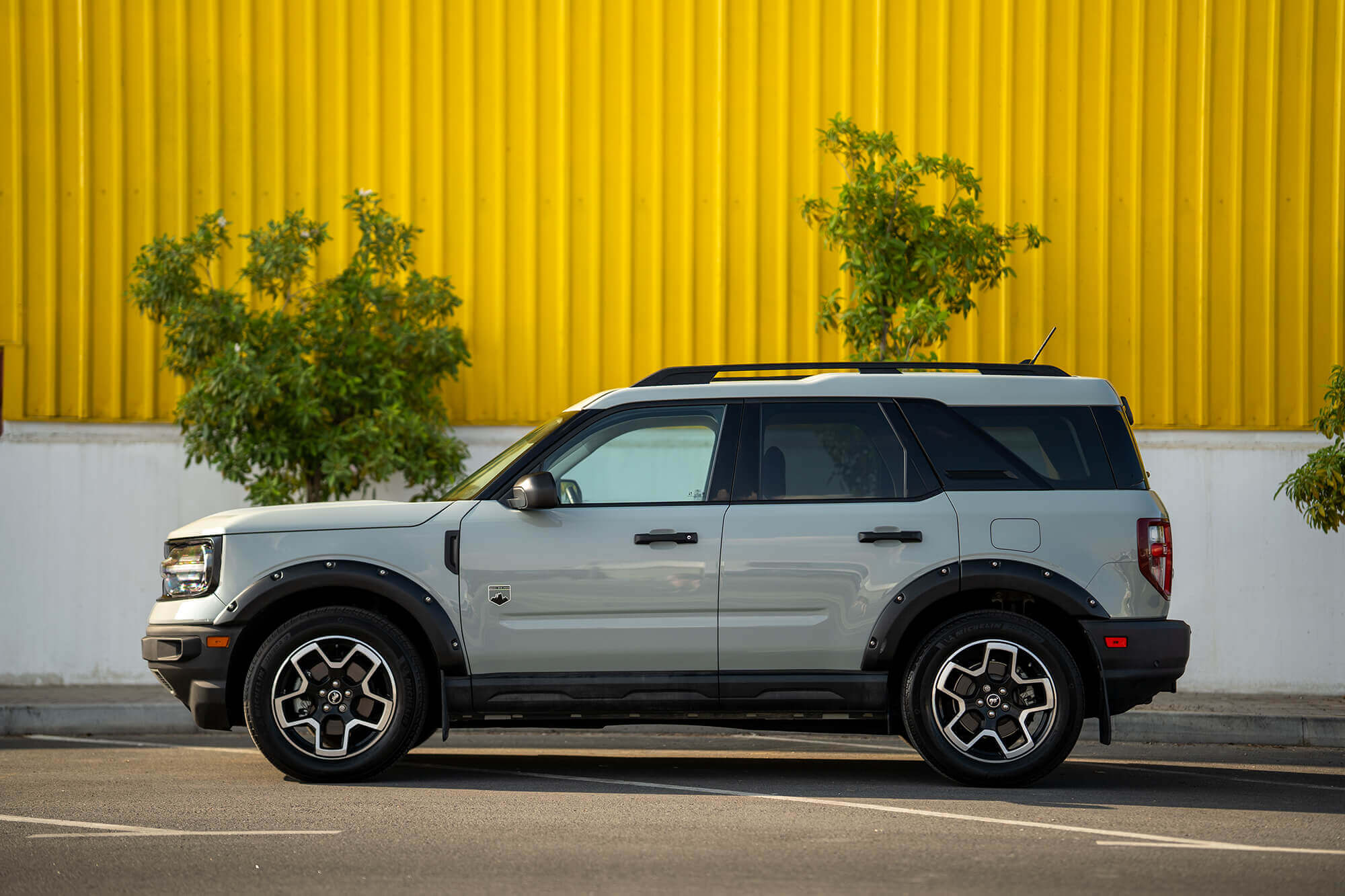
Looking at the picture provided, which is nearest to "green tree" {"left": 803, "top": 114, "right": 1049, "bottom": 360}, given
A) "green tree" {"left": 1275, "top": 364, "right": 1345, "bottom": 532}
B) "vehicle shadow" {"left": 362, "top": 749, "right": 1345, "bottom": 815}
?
"green tree" {"left": 1275, "top": 364, "right": 1345, "bottom": 532}

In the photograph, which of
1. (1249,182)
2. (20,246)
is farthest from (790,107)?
(20,246)

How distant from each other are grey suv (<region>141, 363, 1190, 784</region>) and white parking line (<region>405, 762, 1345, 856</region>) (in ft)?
1.20

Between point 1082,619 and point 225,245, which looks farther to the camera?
point 225,245

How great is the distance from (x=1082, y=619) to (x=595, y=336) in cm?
649

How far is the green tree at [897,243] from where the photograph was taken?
34.3 ft

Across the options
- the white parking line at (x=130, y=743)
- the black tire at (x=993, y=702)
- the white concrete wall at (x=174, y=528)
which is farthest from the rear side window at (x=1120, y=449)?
the white concrete wall at (x=174, y=528)

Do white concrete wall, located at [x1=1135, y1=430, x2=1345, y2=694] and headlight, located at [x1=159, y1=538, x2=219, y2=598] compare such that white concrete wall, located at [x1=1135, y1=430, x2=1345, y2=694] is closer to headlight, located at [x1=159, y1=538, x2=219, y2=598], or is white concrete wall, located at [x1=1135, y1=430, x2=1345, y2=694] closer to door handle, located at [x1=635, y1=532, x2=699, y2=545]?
door handle, located at [x1=635, y1=532, x2=699, y2=545]

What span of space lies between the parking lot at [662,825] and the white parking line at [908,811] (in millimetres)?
18

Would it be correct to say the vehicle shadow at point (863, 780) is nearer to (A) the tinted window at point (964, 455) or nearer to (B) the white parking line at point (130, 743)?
(B) the white parking line at point (130, 743)

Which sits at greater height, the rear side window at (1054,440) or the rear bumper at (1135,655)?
the rear side window at (1054,440)

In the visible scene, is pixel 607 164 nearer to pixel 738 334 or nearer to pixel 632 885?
pixel 738 334

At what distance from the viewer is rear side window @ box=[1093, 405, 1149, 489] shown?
22.2 feet

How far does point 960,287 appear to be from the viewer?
10.6 metres

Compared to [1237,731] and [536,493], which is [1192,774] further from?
[536,493]
